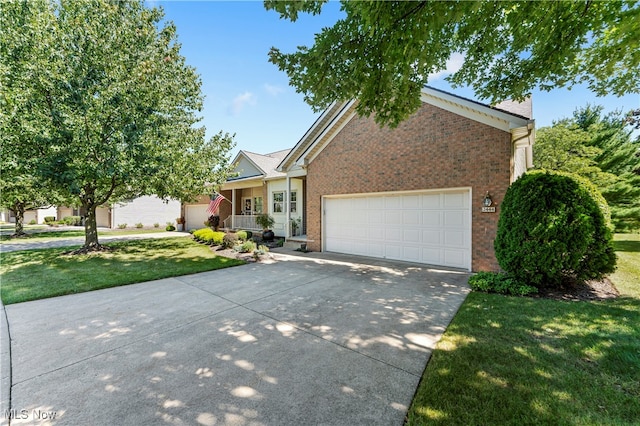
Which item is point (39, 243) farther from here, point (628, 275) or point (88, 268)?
point (628, 275)

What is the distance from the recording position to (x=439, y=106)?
8336 millimetres

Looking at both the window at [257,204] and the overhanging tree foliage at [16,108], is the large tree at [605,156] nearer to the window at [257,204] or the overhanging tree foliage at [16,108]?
the window at [257,204]

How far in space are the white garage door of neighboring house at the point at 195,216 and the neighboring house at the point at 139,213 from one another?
7.51 ft

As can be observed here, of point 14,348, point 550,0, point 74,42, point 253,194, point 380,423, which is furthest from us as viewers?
point 253,194

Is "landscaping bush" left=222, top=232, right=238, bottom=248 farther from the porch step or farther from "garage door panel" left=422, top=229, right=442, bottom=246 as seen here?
"garage door panel" left=422, top=229, right=442, bottom=246

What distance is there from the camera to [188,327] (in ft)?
14.2

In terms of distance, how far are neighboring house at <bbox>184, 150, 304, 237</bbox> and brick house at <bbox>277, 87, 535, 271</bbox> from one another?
2763 mm

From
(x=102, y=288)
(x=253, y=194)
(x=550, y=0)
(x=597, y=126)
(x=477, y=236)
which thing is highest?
(x=597, y=126)

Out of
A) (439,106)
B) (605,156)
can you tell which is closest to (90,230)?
(439,106)

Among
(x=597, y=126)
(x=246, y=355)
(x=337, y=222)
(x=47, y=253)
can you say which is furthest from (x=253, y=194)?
(x=597, y=126)

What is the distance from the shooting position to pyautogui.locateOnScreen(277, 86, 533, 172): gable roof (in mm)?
7173

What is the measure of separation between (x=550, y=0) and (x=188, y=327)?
7732mm

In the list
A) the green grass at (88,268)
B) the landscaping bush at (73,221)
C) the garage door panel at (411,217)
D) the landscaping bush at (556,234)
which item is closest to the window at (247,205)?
the green grass at (88,268)

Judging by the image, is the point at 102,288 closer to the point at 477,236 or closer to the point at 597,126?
the point at 477,236
